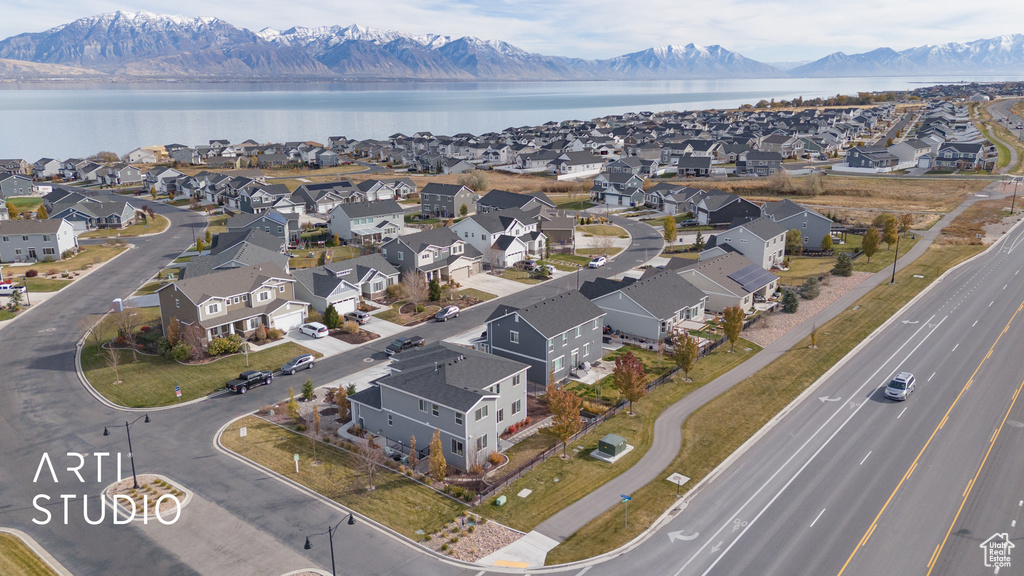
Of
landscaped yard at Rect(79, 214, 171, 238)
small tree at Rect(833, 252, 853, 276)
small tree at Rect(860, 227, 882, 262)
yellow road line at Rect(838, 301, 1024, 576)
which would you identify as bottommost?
yellow road line at Rect(838, 301, 1024, 576)

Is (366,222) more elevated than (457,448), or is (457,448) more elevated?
(366,222)

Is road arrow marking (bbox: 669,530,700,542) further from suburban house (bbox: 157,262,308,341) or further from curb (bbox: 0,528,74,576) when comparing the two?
suburban house (bbox: 157,262,308,341)

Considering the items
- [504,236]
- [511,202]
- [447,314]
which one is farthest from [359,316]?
[511,202]

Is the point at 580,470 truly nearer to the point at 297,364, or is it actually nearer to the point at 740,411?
the point at 740,411

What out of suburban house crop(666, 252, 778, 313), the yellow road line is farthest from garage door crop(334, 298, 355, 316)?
the yellow road line

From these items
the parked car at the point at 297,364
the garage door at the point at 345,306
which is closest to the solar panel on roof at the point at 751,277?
the garage door at the point at 345,306

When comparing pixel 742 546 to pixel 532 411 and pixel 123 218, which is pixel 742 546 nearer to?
pixel 532 411

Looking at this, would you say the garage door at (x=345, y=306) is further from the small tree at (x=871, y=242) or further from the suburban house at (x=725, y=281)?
the small tree at (x=871, y=242)

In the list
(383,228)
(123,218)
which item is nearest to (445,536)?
(383,228)
